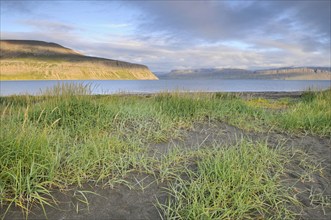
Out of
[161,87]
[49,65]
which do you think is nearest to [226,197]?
[161,87]

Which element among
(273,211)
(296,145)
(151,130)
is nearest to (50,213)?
(273,211)

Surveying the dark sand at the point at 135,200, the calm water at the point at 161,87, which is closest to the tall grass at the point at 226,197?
the dark sand at the point at 135,200

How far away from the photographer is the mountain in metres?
136

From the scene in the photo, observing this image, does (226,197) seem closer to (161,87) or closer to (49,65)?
(161,87)

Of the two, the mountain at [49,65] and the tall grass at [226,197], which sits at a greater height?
the mountain at [49,65]

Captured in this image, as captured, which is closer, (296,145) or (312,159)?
(312,159)

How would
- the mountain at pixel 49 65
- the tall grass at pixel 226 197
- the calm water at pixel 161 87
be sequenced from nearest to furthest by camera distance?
the tall grass at pixel 226 197 → the calm water at pixel 161 87 → the mountain at pixel 49 65

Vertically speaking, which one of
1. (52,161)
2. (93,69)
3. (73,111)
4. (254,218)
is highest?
(93,69)

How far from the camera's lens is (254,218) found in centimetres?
256

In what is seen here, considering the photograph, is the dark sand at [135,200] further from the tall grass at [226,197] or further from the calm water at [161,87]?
the calm water at [161,87]

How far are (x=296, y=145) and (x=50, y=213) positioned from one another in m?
4.66

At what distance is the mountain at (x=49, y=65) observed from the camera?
5369 inches

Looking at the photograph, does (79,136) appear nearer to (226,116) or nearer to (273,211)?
(273,211)

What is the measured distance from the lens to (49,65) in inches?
5842
